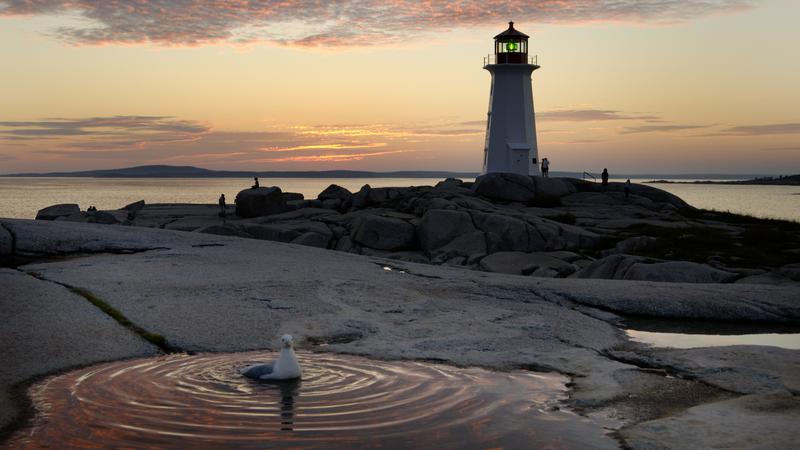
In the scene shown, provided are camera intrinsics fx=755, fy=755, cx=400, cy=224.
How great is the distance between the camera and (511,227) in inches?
1339

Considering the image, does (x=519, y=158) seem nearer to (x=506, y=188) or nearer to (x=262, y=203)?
(x=506, y=188)

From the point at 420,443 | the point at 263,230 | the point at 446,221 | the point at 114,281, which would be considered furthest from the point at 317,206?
the point at 420,443

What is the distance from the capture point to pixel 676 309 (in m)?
14.4

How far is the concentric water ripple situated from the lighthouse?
166ft

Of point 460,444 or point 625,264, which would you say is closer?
point 460,444

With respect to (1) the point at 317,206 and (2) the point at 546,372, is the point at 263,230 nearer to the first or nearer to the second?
(1) the point at 317,206

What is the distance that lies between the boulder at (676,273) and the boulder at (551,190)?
2543 centimetres

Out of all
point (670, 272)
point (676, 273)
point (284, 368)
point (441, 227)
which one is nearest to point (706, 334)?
point (670, 272)

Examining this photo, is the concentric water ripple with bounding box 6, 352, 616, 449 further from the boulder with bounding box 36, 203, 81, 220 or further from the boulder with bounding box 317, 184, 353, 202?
the boulder with bounding box 317, 184, 353, 202

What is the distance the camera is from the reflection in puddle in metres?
12.0

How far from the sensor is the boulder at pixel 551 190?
46.2m

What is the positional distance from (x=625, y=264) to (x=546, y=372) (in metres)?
13.1

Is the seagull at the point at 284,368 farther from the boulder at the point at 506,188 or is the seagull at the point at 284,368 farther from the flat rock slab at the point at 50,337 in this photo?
the boulder at the point at 506,188

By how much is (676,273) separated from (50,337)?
1532 cm
